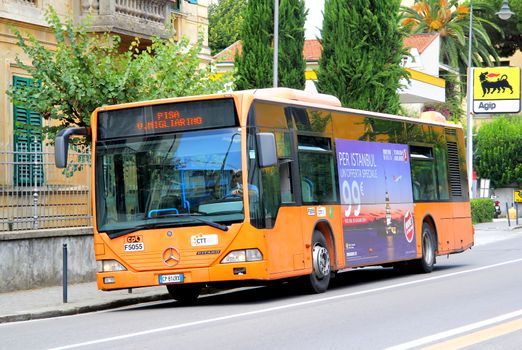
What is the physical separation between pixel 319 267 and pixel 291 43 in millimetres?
22442

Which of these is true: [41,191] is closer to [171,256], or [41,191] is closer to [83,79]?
[83,79]

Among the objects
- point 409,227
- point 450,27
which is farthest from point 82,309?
point 450,27

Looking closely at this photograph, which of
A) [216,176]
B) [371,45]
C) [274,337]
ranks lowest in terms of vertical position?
[274,337]

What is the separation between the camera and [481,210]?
5459cm

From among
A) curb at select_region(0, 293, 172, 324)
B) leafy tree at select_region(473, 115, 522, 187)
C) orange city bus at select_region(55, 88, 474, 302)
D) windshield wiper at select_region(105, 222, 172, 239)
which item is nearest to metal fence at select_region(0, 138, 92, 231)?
curb at select_region(0, 293, 172, 324)

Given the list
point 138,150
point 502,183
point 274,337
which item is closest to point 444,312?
point 274,337

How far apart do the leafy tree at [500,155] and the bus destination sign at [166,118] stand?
5600 cm

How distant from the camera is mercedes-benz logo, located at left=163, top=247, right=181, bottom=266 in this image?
16312 mm

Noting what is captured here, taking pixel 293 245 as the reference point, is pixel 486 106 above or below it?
above

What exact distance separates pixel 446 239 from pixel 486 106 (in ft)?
104

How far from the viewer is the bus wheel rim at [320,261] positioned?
18.1m

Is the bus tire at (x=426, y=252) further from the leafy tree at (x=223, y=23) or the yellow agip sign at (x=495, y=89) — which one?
the leafy tree at (x=223, y=23)

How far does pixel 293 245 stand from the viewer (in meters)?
17.3

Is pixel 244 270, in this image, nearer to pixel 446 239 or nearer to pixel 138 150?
pixel 138 150
